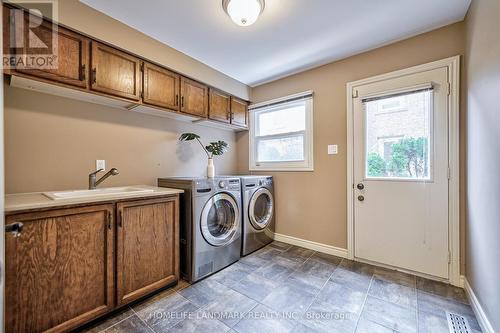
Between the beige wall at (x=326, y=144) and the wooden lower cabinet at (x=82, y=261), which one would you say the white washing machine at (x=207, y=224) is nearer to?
the wooden lower cabinet at (x=82, y=261)

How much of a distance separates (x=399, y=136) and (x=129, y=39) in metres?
2.79

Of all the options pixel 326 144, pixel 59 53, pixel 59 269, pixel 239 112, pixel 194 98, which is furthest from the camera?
pixel 239 112

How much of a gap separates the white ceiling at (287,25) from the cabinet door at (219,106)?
44cm

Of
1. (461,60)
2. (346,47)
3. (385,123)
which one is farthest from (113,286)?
(461,60)

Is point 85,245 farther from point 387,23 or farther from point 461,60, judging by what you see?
point 461,60

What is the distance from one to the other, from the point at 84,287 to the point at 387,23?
322 cm

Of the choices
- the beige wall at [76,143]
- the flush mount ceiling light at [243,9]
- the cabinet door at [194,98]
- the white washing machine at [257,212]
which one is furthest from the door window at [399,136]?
the beige wall at [76,143]

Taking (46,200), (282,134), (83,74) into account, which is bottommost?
(46,200)

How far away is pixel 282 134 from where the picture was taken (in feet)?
10.2

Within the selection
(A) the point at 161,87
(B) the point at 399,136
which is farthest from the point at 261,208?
(A) the point at 161,87

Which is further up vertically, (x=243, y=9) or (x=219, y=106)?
(x=243, y=9)

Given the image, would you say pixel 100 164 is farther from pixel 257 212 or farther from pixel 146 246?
pixel 257 212

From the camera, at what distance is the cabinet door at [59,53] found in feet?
4.88

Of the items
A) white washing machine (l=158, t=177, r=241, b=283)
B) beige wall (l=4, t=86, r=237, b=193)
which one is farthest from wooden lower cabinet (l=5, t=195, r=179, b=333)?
beige wall (l=4, t=86, r=237, b=193)
